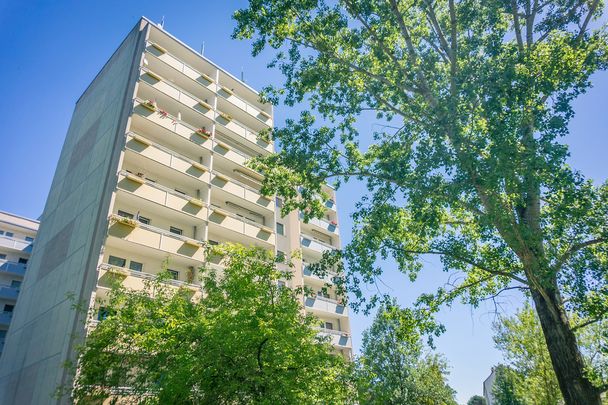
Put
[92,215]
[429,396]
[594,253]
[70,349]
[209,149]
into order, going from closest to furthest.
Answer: [594,253]
[70,349]
[92,215]
[209,149]
[429,396]

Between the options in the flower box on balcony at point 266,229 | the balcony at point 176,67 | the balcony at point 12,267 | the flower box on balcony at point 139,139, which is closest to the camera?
the flower box on balcony at point 139,139

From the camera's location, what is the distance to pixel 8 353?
21781 mm

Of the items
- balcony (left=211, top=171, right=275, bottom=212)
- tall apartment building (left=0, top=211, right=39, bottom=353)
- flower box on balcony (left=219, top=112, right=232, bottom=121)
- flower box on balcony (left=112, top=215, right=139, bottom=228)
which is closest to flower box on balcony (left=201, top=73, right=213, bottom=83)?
flower box on balcony (left=219, top=112, right=232, bottom=121)

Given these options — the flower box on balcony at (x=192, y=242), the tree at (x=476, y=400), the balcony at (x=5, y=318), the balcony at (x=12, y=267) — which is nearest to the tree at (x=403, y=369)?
the flower box on balcony at (x=192, y=242)

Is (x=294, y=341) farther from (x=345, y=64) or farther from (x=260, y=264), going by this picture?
(x=345, y=64)

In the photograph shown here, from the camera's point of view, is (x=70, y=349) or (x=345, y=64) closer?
(x=345, y=64)

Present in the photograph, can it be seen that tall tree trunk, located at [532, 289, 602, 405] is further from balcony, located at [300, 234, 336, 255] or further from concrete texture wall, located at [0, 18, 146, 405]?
balcony, located at [300, 234, 336, 255]

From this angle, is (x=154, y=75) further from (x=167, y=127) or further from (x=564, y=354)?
(x=564, y=354)

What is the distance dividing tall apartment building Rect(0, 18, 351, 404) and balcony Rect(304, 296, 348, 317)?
0.34ft

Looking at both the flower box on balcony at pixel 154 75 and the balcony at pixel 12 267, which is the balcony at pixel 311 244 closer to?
the flower box on balcony at pixel 154 75

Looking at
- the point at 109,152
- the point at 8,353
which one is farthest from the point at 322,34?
the point at 8,353

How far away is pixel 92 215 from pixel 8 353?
31.1 feet

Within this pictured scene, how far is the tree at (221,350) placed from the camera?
10.3m

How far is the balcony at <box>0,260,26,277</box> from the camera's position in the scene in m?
33.8
